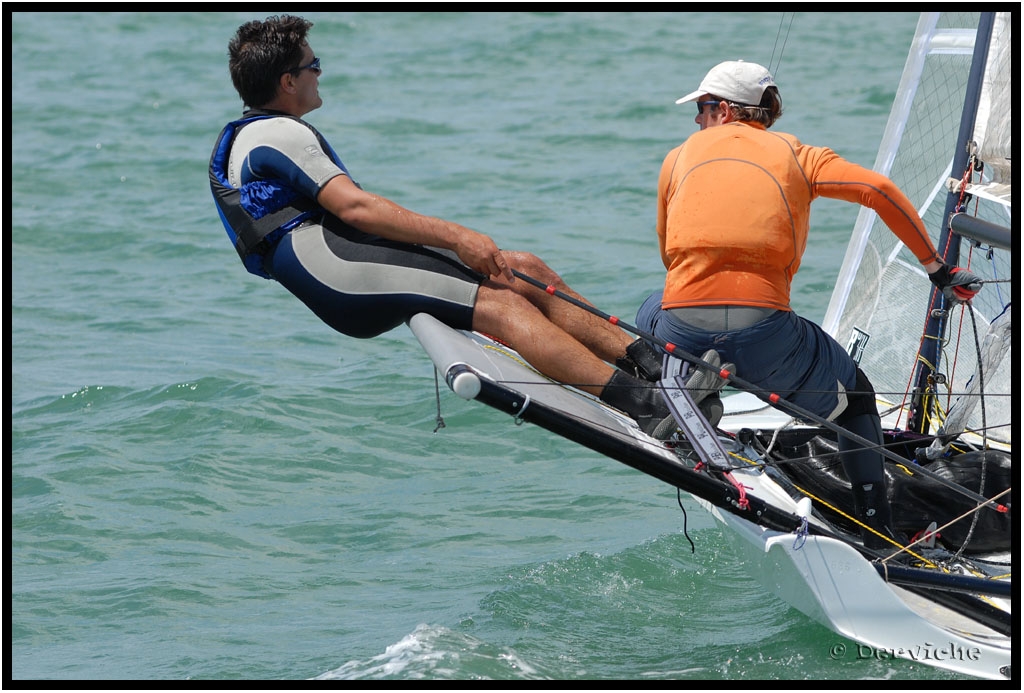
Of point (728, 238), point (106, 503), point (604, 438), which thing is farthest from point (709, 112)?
point (106, 503)

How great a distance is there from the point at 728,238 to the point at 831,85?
1184 cm

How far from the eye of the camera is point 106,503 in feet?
18.8

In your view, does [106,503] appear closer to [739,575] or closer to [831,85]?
[739,575]

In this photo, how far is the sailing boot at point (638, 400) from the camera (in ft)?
12.7

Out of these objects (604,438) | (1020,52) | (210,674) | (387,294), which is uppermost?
(1020,52)

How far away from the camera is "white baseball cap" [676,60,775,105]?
12.3 feet

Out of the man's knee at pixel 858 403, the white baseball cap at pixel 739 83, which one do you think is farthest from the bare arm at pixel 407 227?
the man's knee at pixel 858 403

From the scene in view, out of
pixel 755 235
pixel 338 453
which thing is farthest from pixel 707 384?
pixel 338 453

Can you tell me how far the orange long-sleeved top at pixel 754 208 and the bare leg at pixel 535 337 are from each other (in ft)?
1.10

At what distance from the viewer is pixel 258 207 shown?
393 cm

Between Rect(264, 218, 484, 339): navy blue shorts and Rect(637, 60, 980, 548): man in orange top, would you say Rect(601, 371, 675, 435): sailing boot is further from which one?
Rect(264, 218, 484, 339): navy blue shorts

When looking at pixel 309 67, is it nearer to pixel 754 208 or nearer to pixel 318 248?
pixel 318 248

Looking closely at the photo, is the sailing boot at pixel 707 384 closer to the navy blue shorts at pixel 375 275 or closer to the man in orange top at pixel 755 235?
the man in orange top at pixel 755 235

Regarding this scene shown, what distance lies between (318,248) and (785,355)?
1.37m
